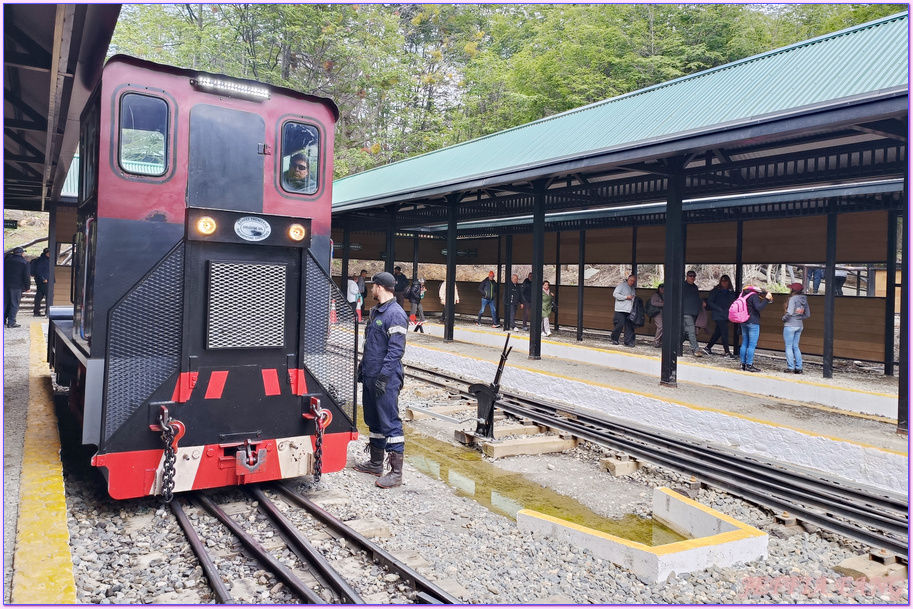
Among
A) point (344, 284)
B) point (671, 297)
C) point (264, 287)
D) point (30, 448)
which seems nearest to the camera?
point (264, 287)

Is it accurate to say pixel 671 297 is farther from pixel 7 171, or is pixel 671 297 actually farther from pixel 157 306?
pixel 7 171

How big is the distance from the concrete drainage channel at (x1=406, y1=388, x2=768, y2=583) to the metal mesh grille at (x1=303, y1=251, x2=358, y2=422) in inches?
65.6

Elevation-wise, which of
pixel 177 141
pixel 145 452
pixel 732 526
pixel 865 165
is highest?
pixel 865 165

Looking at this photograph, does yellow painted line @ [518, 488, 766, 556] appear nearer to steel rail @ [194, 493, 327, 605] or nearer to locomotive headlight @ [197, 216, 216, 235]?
steel rail @ [194, 493, 327, 605]

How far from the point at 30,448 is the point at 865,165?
1067 centimetres

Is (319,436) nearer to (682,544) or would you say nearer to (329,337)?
(329,337)

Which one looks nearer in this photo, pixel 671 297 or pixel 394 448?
pixel 394 448

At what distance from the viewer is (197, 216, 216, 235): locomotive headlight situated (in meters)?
4.57

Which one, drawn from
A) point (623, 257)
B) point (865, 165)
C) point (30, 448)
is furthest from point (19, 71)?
point (623, 257)

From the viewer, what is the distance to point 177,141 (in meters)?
4.96

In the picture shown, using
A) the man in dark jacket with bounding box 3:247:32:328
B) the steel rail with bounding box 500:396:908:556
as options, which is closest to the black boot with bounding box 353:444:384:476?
the steel rail with bounding box 500:396:908:556

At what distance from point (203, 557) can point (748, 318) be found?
9901 millimetres

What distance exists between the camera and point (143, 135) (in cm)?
485

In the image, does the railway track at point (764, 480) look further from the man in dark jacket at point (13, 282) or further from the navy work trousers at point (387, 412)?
the man in dark jacket at point (13, 282)
